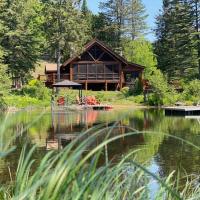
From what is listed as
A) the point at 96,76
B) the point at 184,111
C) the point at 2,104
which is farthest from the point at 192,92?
the point at 2,104

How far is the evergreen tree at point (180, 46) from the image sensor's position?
52.3m

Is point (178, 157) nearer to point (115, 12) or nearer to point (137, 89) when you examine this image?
point (137, 89)

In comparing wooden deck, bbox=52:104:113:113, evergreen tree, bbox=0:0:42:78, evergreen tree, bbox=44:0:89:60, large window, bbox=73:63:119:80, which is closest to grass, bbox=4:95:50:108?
wooden deck, bbox=52:104:113:113

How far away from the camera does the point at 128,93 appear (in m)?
47.4

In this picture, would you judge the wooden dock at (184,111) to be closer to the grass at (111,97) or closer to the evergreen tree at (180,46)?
the grass at (111,97)

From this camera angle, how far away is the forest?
44406 millimetres

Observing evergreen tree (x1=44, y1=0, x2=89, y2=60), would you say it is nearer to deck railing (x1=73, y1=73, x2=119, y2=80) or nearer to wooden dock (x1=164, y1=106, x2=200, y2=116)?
deck railing (x1=73, y1=73, x2=119, y2=80)

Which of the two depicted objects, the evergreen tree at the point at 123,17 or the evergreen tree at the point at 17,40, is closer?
the evergreen tree at the point at 17,40

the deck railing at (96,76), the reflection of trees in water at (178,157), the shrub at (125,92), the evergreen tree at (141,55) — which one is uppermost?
the evergreen tree at (141,55)

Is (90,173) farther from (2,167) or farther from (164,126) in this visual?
(164,126)

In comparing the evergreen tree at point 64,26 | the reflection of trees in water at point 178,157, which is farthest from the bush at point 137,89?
the reflection of trees in water at point 178,157

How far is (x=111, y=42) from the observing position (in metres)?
67.2

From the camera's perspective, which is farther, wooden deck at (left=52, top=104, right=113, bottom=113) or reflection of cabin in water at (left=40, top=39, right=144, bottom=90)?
reflection of cabin in water at (left=40, top=39, right=144, bottom=90)

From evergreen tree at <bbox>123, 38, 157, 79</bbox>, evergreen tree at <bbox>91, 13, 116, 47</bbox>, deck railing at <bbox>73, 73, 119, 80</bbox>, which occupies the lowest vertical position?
deck railing at <bbox>73, 73, 119, 80</bbox>
